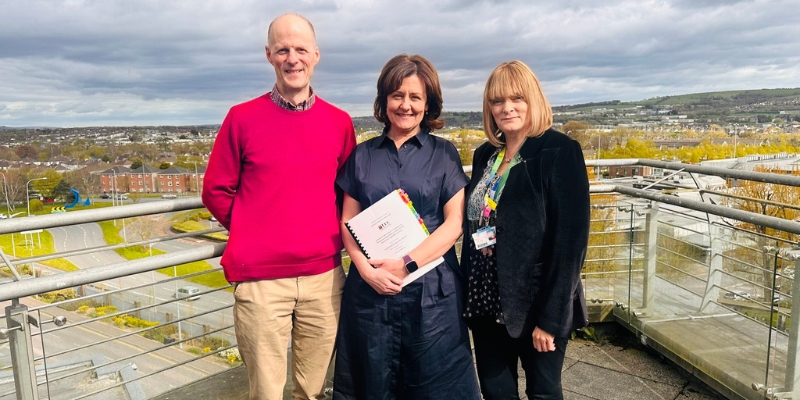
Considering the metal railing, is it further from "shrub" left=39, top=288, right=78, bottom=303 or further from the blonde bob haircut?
the blonde bob haircut

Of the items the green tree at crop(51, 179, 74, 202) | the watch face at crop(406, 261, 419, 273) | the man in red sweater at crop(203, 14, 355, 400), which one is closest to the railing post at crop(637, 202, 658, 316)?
the watch face at crop(406, 261, 419, 273)

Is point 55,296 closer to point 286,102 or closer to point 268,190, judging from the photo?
point 268,190

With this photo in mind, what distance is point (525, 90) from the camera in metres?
1.91

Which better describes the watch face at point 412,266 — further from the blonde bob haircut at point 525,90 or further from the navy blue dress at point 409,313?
the blonde bob haircut at point 525,90

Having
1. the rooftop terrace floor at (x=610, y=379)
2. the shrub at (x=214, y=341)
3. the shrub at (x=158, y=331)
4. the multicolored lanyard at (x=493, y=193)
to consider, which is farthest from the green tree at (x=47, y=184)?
the multicolored lanyard at (x=493, y=193)

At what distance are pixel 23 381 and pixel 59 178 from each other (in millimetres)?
40612

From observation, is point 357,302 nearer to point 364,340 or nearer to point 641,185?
point 364,340

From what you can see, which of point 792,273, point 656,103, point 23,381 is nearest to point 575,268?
point 792,273

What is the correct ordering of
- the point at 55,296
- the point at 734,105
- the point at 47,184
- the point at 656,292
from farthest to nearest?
the point at 734,105
the point at 47,184
the point at 55,296
the point at 656,292

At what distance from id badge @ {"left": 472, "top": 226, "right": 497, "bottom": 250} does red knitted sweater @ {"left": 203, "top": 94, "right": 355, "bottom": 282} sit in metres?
0.57

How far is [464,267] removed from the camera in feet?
6.99

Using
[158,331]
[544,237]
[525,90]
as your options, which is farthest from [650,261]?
[158,331]

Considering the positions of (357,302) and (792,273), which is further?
(792,273)

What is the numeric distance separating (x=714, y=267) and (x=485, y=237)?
185 centimetres
